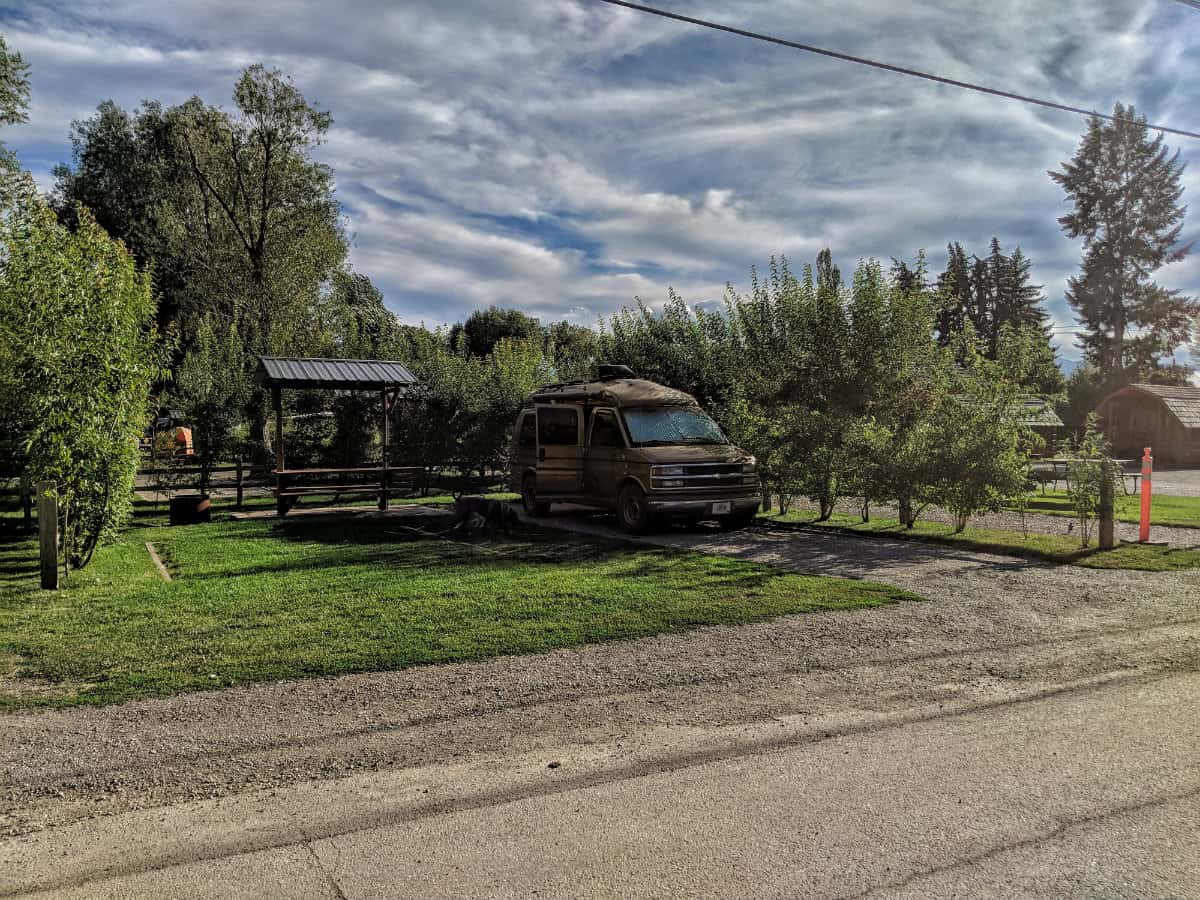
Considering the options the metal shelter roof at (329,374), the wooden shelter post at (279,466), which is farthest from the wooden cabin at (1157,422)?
the wooden shelter post at (279,466)

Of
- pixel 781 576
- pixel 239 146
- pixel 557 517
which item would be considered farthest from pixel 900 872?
pixel 239 146

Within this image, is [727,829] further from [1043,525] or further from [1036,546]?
[1043,525]

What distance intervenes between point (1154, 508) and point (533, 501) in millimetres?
13590

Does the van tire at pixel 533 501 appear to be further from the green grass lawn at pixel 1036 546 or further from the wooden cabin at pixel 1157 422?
the wooden cabin at pixel 1157 422

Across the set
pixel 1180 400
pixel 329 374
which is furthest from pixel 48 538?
pixel 1180 400

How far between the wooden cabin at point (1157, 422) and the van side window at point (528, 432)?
33.3 meters

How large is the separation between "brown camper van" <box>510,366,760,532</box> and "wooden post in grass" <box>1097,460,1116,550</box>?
4.92 metres

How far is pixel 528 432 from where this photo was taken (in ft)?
53.9

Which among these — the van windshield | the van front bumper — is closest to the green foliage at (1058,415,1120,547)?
the van front bumper

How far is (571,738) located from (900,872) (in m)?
1.98

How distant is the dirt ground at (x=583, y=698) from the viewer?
412cm

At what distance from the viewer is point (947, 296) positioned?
14648mm

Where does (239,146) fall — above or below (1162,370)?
above

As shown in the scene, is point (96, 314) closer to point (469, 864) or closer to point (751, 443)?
point (469, 864)
